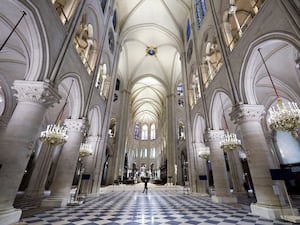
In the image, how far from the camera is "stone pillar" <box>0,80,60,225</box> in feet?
12.1

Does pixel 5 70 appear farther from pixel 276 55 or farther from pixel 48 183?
pixel 276 55

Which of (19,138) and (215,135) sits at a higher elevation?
(215,135)

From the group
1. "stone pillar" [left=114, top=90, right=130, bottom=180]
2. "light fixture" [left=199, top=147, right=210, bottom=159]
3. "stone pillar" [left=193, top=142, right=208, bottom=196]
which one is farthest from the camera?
"stone pillar" [left=114, top=90, right=130, bottom=180]

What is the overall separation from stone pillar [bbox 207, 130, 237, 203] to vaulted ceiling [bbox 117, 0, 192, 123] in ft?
38.4

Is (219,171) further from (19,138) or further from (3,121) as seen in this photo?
(3,121)

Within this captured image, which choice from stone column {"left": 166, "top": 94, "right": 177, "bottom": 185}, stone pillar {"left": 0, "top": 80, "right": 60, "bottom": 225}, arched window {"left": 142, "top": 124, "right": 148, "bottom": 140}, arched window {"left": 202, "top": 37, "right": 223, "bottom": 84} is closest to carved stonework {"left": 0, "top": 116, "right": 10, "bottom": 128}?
stone pillar {"left": 0, "top": 80, "right": 60, "bottom": 225}

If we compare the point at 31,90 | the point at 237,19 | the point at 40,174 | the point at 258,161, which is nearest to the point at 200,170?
the point at 258,161

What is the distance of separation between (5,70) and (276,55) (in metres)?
15.8

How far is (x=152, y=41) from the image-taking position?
67.4 feet

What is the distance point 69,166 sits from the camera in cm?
689

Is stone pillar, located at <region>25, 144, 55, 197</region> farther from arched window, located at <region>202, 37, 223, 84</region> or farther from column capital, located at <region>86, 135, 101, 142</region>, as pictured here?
arched window, located at <region>202, 37, 223, 84</region>

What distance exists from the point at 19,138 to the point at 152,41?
19928 millimetres

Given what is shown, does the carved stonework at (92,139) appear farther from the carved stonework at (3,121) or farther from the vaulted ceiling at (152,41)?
the vaulted ceiling at (152,41)

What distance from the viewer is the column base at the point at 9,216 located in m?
3.41
